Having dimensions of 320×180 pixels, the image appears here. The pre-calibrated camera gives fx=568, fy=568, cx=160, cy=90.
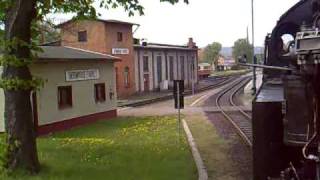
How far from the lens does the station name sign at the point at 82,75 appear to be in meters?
26.1

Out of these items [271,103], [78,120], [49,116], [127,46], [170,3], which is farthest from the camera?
[127,46]

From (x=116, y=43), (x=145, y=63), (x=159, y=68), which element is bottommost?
(x=159, y=68)

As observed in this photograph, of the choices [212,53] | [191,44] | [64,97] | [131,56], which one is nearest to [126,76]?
[131,56]

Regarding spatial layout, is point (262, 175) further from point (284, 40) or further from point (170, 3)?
point (170, 3)

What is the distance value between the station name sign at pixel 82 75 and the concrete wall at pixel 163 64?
87.2ft

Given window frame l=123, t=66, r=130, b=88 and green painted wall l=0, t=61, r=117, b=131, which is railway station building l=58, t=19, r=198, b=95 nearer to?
window frame l=123, t=66, r=130, b=88

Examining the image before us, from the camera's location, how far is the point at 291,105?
6.03 metres

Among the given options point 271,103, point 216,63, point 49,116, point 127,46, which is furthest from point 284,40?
point 216,63

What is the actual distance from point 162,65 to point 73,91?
37483 millimetres

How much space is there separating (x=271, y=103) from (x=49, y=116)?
58.8ft

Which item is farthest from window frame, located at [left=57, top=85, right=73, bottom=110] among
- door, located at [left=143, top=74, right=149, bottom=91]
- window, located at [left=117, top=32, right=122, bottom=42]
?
door, located at [left=143, top=74, right=149, bottom=91]

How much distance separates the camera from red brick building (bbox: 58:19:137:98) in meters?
49.7

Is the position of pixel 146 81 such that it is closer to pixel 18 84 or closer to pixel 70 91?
pixel 70 91

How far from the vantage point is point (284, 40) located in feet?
28.9
